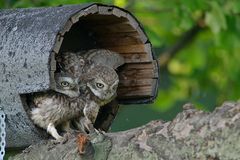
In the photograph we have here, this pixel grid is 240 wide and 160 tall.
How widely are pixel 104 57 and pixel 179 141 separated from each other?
911 mm

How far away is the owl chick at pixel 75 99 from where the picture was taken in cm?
399

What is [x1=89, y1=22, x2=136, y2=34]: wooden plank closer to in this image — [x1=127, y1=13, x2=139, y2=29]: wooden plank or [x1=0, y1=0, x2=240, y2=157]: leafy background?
[x1=127, y1=13, x2=139, y2=29]: wooden plank

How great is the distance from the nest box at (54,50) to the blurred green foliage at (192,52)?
121 cm

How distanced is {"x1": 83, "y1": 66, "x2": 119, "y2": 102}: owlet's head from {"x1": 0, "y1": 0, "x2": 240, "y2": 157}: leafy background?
5.70 ft

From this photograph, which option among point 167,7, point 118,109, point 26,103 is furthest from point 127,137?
point 167,7

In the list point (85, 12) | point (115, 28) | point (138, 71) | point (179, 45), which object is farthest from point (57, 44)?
point (179, 45)

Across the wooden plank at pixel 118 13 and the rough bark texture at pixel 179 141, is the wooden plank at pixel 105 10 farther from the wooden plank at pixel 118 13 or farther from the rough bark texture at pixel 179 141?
the rough bark texture at pixel 179 141

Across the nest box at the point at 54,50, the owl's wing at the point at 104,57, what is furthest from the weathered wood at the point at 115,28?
the owl's wing at the point at 104,57

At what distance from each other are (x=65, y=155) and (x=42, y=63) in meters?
0.37

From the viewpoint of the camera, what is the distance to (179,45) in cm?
884

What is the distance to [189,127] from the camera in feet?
11.2

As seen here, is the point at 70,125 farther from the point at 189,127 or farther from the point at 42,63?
the point at 189,127

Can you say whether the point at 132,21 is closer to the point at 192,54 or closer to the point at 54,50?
the point at 54,50

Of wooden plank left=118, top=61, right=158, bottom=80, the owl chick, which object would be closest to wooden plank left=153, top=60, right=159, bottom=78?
wooden plank left=118, top=61, right=158, bottom=80
